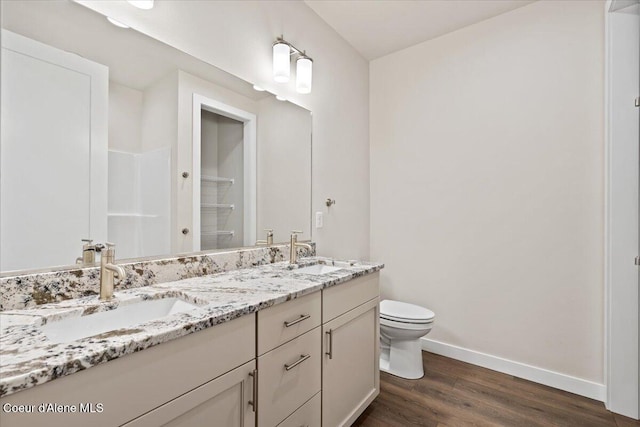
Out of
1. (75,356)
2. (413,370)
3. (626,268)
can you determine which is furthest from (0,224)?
(626,268)

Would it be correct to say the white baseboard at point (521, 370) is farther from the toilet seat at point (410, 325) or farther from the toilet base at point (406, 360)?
the toilet seat at point (410, 325)

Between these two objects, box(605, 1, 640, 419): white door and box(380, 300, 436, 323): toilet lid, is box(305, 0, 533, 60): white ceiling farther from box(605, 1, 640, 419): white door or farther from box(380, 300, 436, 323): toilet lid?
box(380, 300, 436, 323): toilet lid

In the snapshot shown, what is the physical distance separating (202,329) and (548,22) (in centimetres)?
272

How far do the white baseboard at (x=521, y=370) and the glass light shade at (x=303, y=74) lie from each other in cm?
219

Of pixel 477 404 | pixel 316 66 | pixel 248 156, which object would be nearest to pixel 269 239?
pixel 248 156

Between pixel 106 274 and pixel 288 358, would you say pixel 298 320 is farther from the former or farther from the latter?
pixel 106 274

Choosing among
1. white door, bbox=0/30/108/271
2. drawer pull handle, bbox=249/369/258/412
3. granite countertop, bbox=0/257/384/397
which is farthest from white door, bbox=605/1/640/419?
white door, bbox=0/30/108/271

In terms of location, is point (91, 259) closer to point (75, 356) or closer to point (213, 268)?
point (213, 268)

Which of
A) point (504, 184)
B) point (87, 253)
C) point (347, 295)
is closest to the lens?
point (87, 253)

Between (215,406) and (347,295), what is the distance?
76 cm

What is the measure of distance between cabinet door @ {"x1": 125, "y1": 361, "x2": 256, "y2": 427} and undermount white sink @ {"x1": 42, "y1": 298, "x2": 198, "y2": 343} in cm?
22

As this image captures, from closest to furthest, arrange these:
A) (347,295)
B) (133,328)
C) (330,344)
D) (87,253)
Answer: (133,328), (87,253), (330,344), (347,295)

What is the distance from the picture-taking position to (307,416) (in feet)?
3.91

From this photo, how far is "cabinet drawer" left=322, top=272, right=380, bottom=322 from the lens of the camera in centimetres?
131
